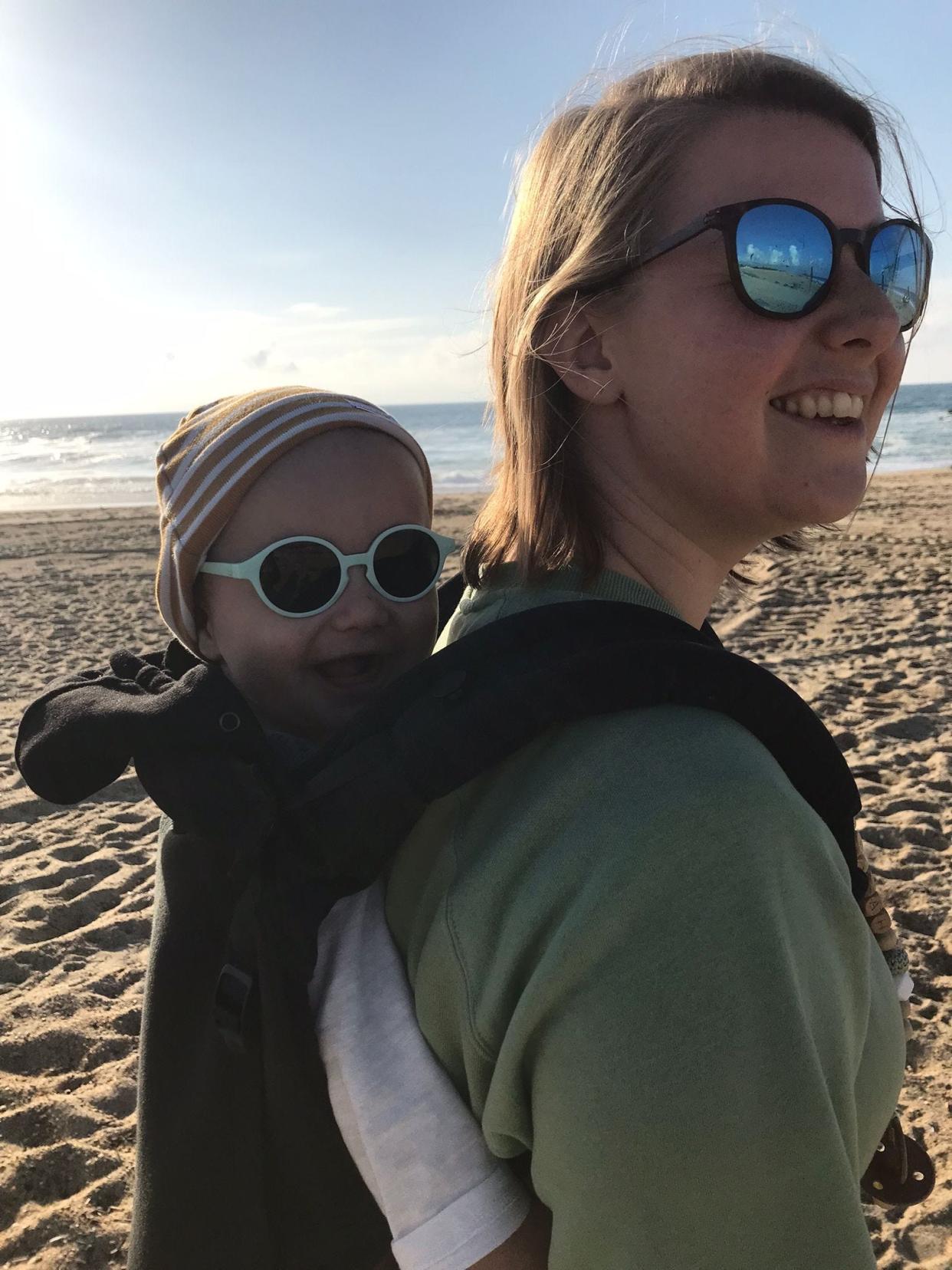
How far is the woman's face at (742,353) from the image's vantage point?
1.14 meters

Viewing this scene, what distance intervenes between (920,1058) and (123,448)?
54592mm

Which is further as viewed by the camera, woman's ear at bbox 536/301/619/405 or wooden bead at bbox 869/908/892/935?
wooden bead at bbox 869/908/892/935

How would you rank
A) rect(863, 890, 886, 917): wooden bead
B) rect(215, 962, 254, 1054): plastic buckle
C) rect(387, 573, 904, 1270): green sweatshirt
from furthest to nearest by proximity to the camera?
rect(863, 890, 886, 917): wooden bead
rect(215, 962, 254, 1054): plastic buckle
rect(387, 573, 904, 1270): green sweatshirt

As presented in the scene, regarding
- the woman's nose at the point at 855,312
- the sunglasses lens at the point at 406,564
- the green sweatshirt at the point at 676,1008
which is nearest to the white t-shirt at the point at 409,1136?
the green sweatshirt at the point at 676,1008

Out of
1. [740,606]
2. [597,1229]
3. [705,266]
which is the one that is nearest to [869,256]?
[705,266]

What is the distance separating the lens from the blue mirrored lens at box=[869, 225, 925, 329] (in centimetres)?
123

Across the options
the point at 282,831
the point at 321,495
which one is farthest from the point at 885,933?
the point at 321,495

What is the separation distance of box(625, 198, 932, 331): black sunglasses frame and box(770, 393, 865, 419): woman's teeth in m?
0.10

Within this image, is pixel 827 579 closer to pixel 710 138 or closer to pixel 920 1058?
pixel 920 1058

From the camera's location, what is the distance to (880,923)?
140 centimetres

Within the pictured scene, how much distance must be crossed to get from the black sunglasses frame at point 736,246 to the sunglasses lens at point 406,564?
0.52 metres

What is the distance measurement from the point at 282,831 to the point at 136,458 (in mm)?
47603

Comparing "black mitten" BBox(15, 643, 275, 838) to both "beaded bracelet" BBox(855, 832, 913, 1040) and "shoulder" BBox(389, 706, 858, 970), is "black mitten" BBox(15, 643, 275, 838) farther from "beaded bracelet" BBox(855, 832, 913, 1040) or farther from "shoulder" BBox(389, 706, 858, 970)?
"beaded bracelet" BBox(855, 832, 913, 1040)

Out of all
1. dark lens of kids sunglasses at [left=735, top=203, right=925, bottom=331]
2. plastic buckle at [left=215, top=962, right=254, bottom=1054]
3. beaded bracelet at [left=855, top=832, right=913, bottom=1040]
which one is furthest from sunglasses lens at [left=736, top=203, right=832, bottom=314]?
plastic buckle at [left=215, top=962, right=254, bottom=1054]
